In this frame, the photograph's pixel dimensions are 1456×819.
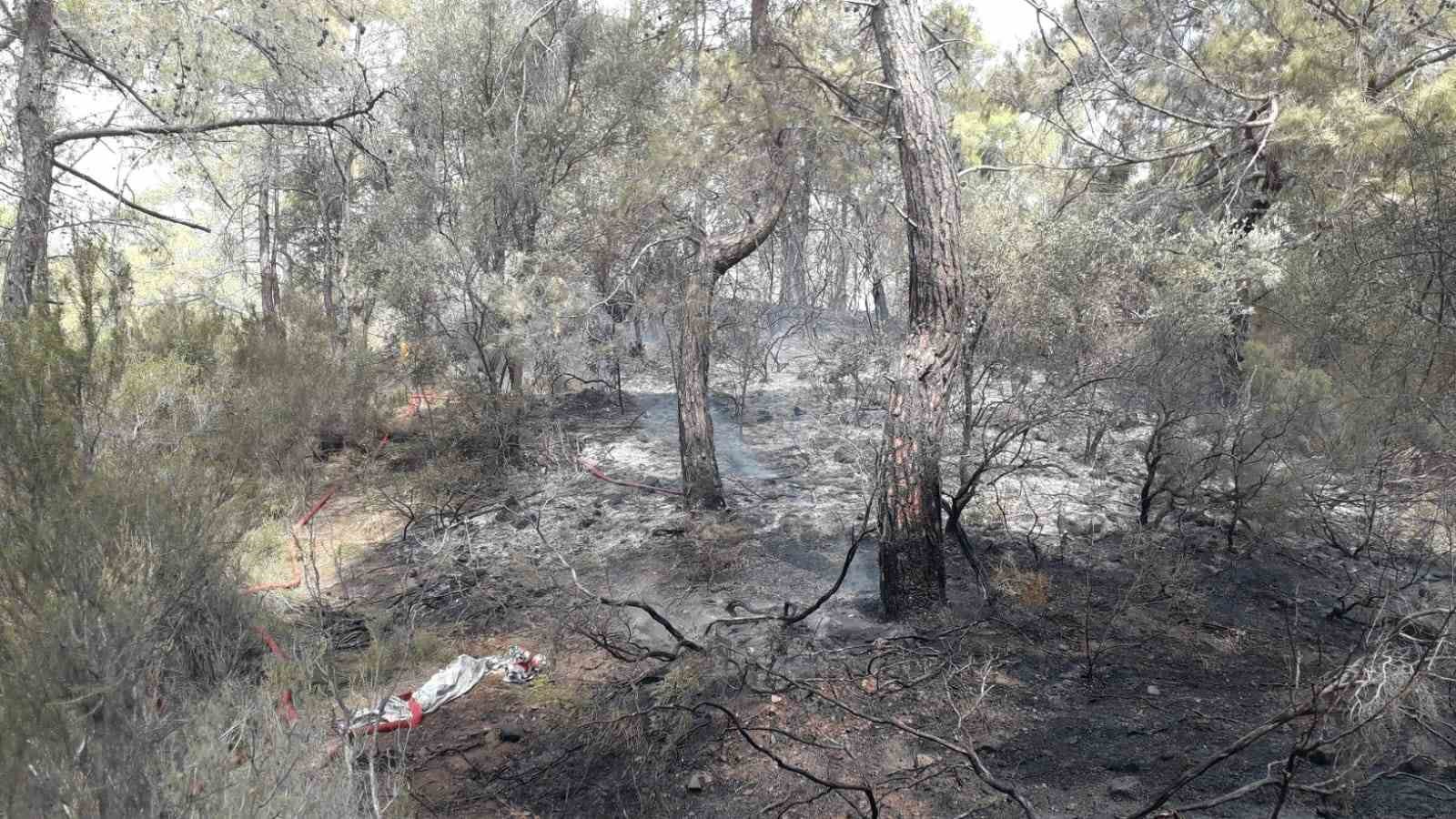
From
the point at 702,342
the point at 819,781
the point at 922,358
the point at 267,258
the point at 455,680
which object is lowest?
the point at 455,680

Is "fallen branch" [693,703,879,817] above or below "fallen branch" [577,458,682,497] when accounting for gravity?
below

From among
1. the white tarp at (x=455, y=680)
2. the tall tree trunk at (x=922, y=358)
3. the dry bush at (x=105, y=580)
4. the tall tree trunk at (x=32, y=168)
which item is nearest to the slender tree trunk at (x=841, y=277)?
the tall tree trunk at (x=922, y=358)

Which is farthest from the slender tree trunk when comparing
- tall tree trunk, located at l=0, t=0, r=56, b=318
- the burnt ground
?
tall tree trunk, located at l=0, t=0, r=56, b=318

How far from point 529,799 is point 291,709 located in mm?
1288

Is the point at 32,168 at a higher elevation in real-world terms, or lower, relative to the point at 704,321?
higher

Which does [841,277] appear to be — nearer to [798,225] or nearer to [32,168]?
[798,225]

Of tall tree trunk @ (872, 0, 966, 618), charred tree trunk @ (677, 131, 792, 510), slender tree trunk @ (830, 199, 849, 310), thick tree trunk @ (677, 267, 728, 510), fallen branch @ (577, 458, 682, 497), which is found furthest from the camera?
slender tree trunk @ (830, 199, 849, 310)

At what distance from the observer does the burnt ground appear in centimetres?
Result: 346

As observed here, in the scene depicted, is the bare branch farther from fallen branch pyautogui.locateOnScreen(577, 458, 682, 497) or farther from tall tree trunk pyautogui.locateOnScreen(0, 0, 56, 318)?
fallen branch pyautogui.locateOnScreen(577, 458, 682, 497)

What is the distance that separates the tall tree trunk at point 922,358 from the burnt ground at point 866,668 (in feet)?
1.17

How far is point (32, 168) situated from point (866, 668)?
671cm

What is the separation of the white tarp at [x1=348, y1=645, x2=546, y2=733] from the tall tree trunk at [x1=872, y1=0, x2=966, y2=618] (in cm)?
239

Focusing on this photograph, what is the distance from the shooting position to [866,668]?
4.52m

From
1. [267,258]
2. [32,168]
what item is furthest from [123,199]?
[267,258]
